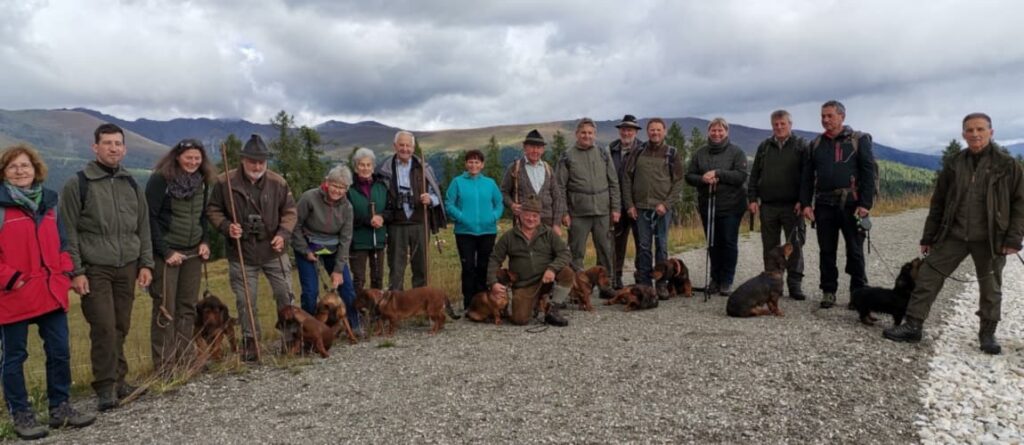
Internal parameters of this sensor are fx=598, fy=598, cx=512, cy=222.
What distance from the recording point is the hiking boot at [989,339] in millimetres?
6406

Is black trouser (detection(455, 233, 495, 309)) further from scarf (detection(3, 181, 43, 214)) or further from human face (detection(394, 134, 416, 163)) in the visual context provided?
scarf (detection(3, 181, 43, 214))

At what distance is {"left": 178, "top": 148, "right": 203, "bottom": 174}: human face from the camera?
610 cm

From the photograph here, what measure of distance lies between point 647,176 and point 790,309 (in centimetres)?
279

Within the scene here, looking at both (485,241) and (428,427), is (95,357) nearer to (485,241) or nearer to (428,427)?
(428,427)

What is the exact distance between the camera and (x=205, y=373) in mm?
6492

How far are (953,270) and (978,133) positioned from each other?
1528 mm

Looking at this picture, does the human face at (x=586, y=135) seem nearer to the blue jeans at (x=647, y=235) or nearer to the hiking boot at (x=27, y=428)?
the blue jeans at (x=647, y=235)

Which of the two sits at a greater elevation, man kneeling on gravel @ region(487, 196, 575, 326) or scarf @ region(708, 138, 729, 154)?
scarf @ region(708, 138, 729, 154)

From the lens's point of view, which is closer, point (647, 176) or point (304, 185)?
point (647, 176)

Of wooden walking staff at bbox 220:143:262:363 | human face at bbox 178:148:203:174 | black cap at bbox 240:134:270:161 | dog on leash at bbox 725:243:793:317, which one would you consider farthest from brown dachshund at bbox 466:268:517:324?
human face at bbox 178:148:203:174

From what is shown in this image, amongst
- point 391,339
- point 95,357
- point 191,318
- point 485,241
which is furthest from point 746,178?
point 95,357

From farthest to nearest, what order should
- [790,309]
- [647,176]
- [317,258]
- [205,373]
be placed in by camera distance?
[647,176], [790,309], [317,258], [205,373]

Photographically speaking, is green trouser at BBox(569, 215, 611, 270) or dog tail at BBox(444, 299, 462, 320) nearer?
dog tail at BBox(444, 299, 462, 320)

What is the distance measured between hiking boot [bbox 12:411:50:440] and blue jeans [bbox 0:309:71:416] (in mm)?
53
